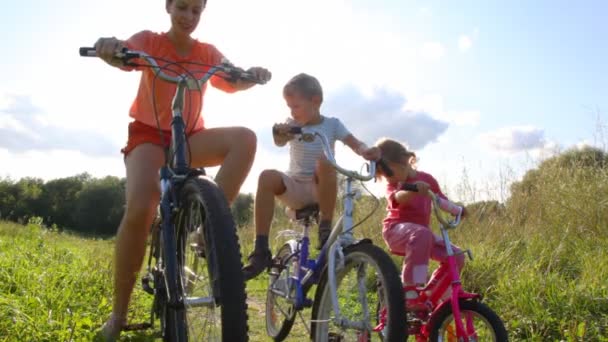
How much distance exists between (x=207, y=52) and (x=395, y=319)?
180 centimetres

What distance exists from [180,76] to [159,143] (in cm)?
57

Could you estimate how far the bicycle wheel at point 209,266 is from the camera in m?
1.96

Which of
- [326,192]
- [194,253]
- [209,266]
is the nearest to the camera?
[209,266]

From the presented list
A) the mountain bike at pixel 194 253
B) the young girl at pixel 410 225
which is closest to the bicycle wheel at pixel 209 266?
the mountain bike at pixel 194 253

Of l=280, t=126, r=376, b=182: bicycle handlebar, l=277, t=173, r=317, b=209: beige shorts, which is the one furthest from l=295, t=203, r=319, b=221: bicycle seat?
l=280, t=126, r=376, b=182: bicycle handlebar

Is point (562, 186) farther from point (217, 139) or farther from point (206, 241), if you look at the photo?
point (206, 241)

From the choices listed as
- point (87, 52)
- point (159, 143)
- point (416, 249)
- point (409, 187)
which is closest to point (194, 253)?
point (159, 143)

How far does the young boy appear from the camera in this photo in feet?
11.6

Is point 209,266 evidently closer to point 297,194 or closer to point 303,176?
point 297,194

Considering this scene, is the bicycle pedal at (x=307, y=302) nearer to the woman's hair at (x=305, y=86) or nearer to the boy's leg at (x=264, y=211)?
the boy's leg at (x=264, y=211)

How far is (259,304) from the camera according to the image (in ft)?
17.7

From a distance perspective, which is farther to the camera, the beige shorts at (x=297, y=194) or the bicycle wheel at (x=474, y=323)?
the beige shorts at (x=297, y=194)

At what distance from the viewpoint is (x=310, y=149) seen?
3.83m

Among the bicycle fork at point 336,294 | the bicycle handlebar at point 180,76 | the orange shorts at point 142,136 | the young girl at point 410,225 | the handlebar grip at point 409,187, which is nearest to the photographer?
the bicycle handlebar at point 180,76
